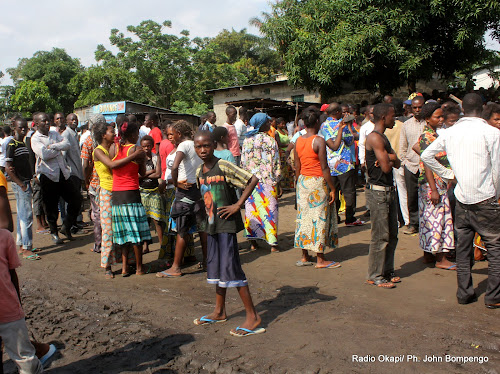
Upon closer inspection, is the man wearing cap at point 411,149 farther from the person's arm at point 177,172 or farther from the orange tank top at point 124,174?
the orange tank top at point 124,174

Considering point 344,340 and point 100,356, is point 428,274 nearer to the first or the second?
point 344,340

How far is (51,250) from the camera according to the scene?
24.8ft

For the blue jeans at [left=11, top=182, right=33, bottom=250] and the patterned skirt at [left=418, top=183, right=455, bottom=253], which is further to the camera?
the blue jeans at [left=11, top=182, right=33, bottom=250]

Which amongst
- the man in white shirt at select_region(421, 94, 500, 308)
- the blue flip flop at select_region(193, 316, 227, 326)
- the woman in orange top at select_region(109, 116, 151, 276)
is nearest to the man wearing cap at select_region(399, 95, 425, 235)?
the man in white shirt at select_region(421, 94, 500, 308)

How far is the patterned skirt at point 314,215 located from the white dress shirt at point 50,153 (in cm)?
412

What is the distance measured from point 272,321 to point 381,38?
13.5 m

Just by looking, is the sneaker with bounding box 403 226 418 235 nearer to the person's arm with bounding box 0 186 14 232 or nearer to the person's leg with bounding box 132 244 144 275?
the person's leg with bounding box 132 244 144 275

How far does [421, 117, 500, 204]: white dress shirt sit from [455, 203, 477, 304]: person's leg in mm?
186

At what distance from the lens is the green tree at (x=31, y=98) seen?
39219 millimetres

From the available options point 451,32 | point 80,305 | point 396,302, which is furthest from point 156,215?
point 451,32

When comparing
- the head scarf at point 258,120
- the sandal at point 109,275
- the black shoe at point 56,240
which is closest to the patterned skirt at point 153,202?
the sandal at point 109,275

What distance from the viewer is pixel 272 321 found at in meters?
4.38

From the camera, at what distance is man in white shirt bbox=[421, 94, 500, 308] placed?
4.33 metres

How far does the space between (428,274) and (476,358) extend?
221 cm
